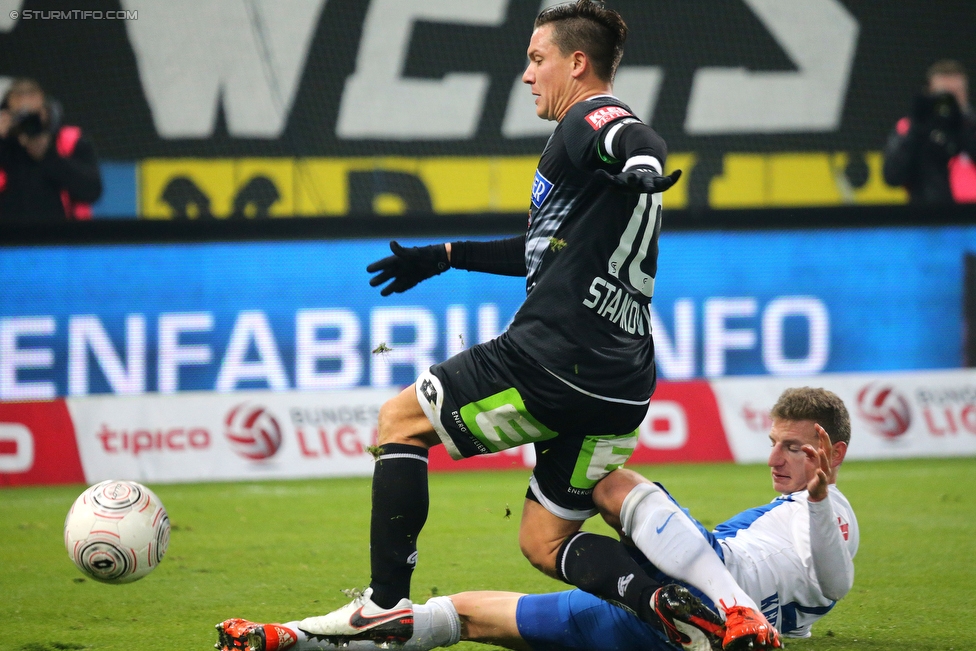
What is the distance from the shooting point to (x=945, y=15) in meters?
13.4

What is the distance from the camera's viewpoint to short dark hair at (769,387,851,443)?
3344 millimetres

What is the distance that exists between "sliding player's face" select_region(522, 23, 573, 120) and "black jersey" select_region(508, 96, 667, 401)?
13 cm

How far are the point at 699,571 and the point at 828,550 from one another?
0.36m

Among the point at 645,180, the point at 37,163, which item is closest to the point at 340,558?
the point at 645,180

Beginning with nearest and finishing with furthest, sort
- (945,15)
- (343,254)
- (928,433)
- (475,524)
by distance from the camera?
1. (475,524)
2. (928,433)
3. (343,254)
4. (945,15)

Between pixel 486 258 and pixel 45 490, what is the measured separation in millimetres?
5375

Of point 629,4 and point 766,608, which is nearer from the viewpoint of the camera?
point 766,608

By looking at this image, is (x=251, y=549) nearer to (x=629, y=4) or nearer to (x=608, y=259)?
(x=608, y=259)

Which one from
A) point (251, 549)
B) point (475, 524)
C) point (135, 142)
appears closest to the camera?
point (251, 549)

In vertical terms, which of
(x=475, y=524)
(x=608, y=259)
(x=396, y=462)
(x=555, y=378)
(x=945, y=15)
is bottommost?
(x=475, y=524)

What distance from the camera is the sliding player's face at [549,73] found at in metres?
3.22

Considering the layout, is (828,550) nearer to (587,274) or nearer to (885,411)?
(587,274)

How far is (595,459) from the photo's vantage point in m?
3.21

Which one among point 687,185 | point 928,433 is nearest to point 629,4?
point 687,185
